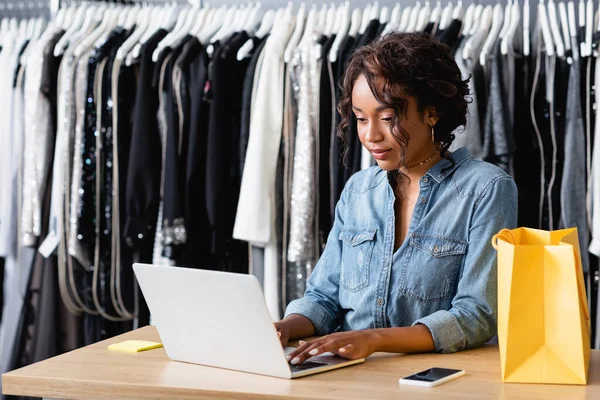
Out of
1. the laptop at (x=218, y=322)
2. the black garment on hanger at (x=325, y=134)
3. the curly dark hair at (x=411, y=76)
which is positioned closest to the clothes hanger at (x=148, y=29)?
the black garment on hanger at (x=325, y=134)

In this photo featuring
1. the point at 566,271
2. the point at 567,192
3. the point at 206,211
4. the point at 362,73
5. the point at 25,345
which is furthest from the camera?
the point at 25,345

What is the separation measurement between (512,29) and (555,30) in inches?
5.2

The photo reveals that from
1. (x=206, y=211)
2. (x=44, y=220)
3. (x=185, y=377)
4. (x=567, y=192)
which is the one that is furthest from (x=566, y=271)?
(x=44, y=220)

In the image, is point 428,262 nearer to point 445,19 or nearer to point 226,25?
point 445,19

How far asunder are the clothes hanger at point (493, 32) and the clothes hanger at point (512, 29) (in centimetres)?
3

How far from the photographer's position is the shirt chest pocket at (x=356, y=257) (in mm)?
1842

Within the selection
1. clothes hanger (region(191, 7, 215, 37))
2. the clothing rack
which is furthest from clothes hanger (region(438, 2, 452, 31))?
clothes hanger (region(191, 7, 215, 37))

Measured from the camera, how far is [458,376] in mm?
1417

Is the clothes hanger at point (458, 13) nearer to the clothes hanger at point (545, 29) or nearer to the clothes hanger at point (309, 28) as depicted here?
the clothes hanger at point (545, 29)

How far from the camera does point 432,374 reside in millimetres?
1402

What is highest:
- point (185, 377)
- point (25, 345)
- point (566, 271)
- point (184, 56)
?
point (184, 56)

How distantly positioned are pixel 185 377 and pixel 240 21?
189 centimetres

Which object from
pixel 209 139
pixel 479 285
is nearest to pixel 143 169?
pixel 209 139

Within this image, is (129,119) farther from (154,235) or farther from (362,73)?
(362,73)
